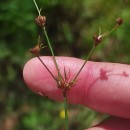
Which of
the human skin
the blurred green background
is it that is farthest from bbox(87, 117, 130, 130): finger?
the blurred green background

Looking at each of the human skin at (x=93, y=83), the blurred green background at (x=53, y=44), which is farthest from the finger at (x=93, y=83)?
the blurred green background at (x=53, y=44)

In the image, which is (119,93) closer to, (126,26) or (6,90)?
(126,26)

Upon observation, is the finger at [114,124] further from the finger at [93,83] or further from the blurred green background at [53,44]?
the blurred green background at [53,44]

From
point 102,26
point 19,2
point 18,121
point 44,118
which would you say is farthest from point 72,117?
point 19,2

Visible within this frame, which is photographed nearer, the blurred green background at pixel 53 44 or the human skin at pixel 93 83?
the human skin at pixel 93 83

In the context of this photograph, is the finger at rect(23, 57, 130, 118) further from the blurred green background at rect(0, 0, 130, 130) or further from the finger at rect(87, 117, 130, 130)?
the blurred green background at rect(0, 0, 130, 130)

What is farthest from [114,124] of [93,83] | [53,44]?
[53,44]

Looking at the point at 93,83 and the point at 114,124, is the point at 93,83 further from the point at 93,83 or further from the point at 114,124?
the point at 114,124

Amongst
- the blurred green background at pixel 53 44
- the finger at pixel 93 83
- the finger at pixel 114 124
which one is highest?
the blurred green background at pixel 53 44
